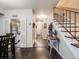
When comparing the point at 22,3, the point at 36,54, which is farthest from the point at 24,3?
the point at 36,54

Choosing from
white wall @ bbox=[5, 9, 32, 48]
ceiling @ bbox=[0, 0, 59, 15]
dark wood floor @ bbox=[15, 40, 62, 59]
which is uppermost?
ceiling @ bbox=[0, 0, 59, 15]

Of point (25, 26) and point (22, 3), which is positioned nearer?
point (22, 3)

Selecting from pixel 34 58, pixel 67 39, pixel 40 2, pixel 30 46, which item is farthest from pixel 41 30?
pixel 67 39

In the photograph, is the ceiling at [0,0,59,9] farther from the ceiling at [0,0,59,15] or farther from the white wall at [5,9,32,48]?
the white wall at [5,9,32,48]

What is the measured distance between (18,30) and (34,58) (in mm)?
3459

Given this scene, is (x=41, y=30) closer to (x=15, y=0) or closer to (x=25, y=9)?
(x=25, y=9)

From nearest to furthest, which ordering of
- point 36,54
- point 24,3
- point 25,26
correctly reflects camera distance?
point 36,54, point 24,3, point 25,26

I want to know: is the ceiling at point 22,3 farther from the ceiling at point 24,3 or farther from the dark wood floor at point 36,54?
the dark wood floor at point 36,54

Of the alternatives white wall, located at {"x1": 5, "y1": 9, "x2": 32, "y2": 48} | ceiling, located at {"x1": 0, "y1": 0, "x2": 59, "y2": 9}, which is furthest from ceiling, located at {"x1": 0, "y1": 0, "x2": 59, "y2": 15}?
white wall, located at {"x1": 5, "y1": 9, "x2": 32, "y2": 48}

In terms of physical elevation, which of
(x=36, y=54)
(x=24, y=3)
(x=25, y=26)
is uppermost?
(x=24, y=3)

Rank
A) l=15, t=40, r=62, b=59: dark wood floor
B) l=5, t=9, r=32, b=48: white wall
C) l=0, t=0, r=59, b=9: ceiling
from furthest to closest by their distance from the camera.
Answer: l=5, t=9, r=32, b=48: white wall, l=0, t=0, r=59, b=9: ceiling, l=15, t=40, r=62, b=59: dark wood floor

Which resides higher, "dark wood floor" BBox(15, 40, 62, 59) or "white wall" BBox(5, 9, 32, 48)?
"white wall" BBox(5, 9, 32, 48)

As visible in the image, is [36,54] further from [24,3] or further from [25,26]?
[24,3]

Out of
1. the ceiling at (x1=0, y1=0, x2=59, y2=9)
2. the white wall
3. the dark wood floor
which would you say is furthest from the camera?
the white wall
